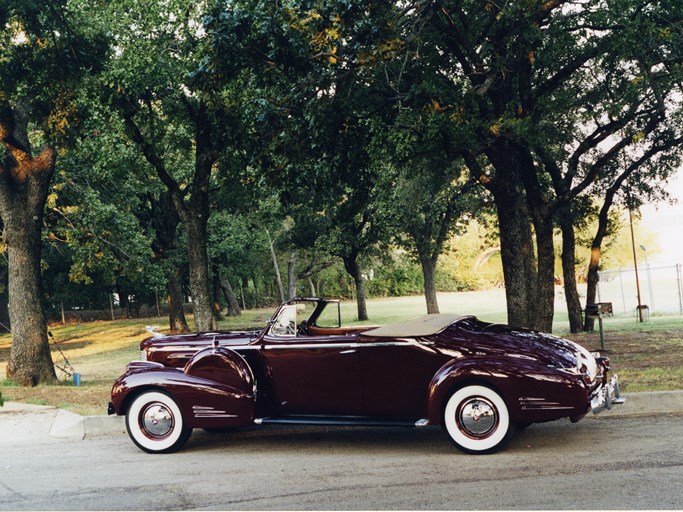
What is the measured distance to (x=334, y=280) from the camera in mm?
63844

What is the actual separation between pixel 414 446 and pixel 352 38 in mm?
6870

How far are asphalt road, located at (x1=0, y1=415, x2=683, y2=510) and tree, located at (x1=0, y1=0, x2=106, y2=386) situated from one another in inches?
255

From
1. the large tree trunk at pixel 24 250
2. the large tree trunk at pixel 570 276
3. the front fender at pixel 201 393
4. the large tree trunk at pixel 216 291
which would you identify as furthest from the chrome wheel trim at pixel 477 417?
the large tree trunk at pixel 216 291

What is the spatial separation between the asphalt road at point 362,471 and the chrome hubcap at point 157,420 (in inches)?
10.6

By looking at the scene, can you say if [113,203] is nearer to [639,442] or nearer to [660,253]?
[639,442]

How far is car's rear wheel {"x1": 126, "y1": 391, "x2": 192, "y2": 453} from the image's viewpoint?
24.7 ft

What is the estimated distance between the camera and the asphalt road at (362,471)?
5434 millimetres

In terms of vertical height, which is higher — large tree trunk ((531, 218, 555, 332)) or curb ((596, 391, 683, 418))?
large tree trunk ((531, 218, 555, 332))

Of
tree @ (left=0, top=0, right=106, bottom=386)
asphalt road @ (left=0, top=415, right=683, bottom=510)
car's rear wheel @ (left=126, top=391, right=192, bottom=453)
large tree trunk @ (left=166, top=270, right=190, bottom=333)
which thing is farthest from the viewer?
large tree trunk @ (left=166, top=270, right=190, bottom=333)

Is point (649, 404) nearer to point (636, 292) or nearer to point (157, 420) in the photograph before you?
point (157, 420)

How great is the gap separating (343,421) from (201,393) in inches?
58.4

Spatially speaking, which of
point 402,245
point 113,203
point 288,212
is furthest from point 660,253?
point 113,203

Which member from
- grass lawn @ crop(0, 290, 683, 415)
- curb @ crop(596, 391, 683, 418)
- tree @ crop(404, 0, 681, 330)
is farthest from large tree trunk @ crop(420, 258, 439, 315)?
curb @ crop(596, 391, 683, 418)

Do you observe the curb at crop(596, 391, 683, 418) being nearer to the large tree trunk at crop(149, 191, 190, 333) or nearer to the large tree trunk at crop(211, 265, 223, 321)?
the large tree trunk at crop(149, 191, 190, 333)
